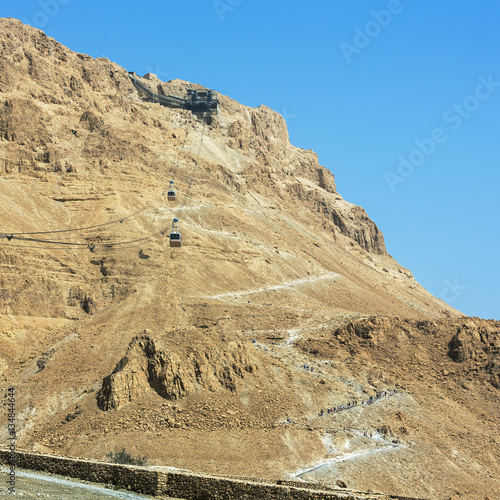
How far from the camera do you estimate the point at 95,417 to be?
132ft

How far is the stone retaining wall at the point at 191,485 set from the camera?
68.9 ft

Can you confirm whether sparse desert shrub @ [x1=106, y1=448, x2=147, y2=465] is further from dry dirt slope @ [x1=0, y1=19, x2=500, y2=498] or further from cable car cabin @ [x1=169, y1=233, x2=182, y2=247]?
cable car cabin @ [x1=169, y1=233, x2=182, y2=247]

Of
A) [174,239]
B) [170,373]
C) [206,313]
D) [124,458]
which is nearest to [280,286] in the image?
[206,313]

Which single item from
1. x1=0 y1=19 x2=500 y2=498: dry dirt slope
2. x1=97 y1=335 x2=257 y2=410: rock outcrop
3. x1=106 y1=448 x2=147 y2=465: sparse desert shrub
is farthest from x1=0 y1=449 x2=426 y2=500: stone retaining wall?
x1=97 y1=335 x2=257 y2=410: rock outcrop

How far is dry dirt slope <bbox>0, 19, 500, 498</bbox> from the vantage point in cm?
3822

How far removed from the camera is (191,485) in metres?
21.7

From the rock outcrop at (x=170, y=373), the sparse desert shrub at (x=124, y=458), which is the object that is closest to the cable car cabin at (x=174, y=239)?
the rock outcrop at (x=170, y=373)

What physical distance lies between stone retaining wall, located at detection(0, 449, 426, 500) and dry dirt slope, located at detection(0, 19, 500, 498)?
11.9 m

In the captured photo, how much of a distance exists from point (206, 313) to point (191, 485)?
41748 mm

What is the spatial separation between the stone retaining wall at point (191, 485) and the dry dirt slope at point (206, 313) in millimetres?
11917

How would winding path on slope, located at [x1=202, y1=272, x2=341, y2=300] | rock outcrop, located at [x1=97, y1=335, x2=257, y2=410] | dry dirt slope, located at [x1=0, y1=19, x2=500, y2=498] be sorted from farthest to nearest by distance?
winding path on slope, located at [x1=202, y1=272, x2=341, y2=300]
rock outcrop, located at [x1=97, y1=335, x2=257, y2=410]
dry dirt slope, located at [x1=0, y1=19, x2=500, y2=498]

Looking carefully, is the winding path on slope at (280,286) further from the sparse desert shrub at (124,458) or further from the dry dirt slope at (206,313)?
the sparse desert shrub at (124,458)

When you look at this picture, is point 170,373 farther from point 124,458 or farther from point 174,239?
point 174,239

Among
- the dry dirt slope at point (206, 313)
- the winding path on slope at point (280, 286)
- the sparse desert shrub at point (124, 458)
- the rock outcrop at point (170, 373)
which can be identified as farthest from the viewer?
the winding path on slope at point (280, 286)
